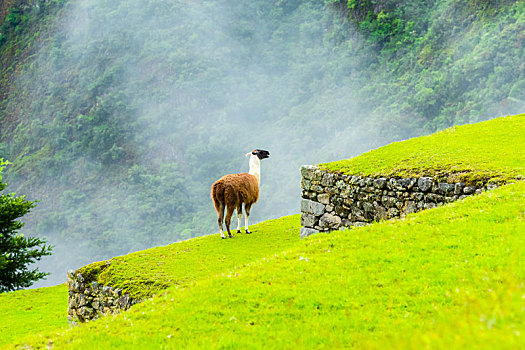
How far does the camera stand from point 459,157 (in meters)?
15.9

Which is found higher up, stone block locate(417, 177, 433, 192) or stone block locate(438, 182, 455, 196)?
stone block locate(417, 177, 433, 192)

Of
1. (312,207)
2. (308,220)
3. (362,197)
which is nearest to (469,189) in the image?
(362,197)

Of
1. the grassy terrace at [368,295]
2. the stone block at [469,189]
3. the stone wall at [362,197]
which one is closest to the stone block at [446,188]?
the stone wall at [362,197]

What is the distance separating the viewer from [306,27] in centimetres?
13988

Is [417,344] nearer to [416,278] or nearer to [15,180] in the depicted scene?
[416,278]

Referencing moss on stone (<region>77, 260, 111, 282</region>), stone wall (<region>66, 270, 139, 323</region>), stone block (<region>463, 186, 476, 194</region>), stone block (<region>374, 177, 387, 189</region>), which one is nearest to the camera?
stone block (<region>463, 186, 476, 194</region>)

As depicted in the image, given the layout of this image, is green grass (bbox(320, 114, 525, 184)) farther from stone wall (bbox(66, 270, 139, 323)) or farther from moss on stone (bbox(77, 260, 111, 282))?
moss on stone (bbox(77, 260, 111, 282))

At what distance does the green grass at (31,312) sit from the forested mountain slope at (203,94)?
213ft

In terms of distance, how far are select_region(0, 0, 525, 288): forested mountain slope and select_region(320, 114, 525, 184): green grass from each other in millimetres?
57096

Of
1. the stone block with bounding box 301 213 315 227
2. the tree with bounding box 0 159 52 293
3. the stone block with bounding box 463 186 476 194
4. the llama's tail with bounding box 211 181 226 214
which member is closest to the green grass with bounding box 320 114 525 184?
the stone block with bounding box 463 186 476 194

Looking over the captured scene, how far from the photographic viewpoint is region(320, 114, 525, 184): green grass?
566 inches

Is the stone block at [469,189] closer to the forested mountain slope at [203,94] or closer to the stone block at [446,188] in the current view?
the stone block at [446,188]

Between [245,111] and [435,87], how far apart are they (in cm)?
6219

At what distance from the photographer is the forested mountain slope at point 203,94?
8875cm
